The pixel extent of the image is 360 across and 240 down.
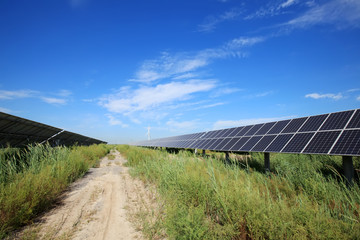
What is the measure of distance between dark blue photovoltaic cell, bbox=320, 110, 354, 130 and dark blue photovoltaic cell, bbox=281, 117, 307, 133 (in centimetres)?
108

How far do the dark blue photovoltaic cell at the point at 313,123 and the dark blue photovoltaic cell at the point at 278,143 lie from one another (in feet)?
2.19

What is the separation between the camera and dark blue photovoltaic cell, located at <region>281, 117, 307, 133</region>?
828cm

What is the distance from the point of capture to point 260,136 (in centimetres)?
959

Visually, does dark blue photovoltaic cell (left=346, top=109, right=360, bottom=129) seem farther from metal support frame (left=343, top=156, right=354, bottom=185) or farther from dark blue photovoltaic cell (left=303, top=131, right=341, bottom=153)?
metal support frame (left=343, top=156, right=354, bottom=185)

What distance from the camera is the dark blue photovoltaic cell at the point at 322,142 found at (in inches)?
231

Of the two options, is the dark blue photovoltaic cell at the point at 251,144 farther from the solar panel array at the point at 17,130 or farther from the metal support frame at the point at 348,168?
the solar panel array at the point at 17,130

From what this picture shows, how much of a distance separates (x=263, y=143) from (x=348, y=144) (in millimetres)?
3220

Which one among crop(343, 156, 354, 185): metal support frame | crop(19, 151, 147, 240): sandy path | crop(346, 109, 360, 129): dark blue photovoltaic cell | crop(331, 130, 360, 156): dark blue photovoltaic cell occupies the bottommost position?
crop(19, 151, 147, 240): sandy path

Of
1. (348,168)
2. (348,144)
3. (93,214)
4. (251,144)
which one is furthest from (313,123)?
(93,214)

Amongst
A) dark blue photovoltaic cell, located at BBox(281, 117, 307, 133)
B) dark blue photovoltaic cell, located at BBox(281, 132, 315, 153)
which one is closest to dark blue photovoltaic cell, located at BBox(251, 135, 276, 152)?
dark blue photovoltaic cell, located at BBox(281, 117, 307, 133)

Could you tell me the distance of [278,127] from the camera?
962 centimetres

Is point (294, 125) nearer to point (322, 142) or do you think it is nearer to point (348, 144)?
point (322, 142)

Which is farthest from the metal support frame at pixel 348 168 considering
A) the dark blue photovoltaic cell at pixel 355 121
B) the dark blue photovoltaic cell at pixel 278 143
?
the dark blue photovoltaic cell at pixel 278 143

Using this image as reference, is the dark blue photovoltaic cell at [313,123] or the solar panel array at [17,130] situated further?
the solar panel array at [17,130]
